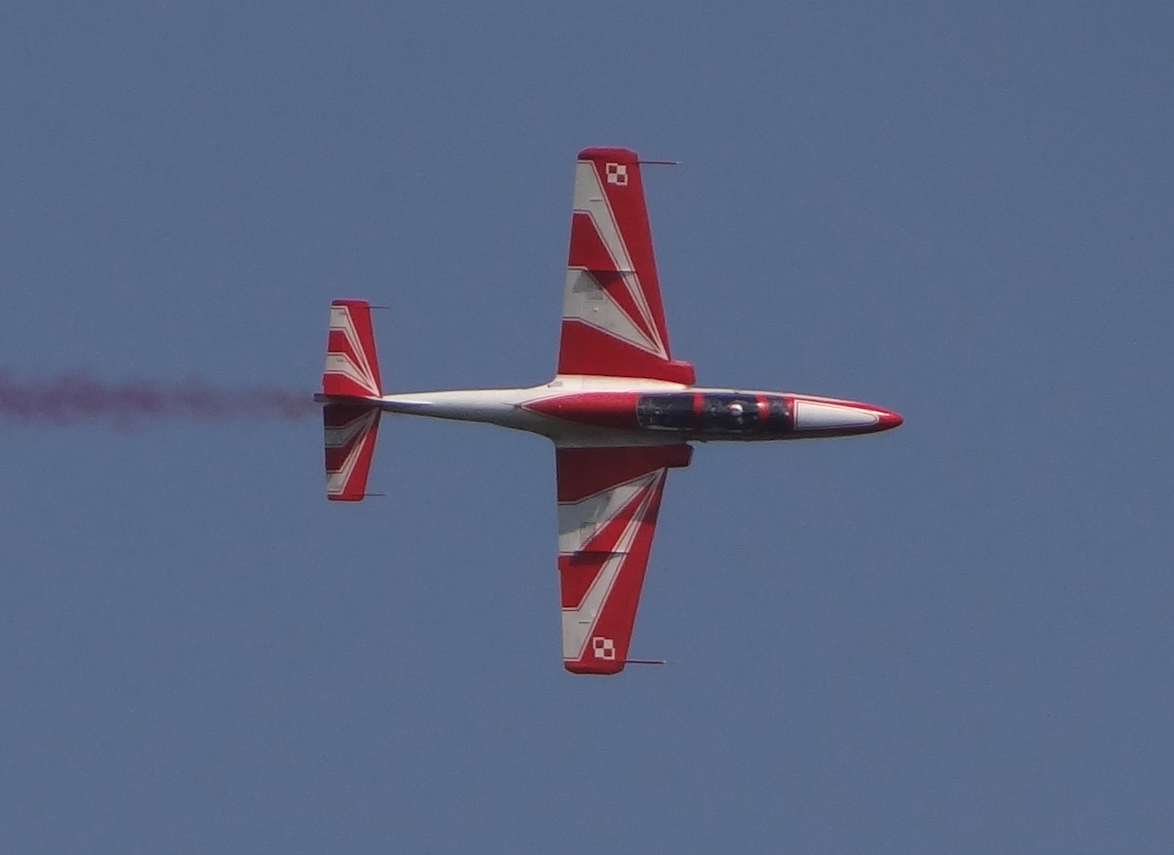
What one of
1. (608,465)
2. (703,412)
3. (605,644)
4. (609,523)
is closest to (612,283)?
(703,412)

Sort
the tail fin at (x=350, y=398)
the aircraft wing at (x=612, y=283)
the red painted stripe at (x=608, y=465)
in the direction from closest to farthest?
the tail fin at (x=350, y=398) → the aircraft wing at (x=612, y=283) → the red painted stripe at (x=608, y=465)

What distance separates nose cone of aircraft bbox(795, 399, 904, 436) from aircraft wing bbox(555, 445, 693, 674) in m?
1.91

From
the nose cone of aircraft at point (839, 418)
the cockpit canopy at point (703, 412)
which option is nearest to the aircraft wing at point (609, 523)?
the cockpit canopy at point (703, 412)

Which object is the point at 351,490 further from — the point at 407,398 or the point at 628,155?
the point at 628,155

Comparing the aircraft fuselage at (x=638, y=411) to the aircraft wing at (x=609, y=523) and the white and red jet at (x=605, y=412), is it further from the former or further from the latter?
the aircraft wing at (x=609, y=523)

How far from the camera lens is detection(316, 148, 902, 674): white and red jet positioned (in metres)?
72.7

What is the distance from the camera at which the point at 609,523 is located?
240 feet

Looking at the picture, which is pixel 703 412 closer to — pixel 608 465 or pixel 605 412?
pixel 605 412

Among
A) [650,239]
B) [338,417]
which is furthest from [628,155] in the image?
[338,417]

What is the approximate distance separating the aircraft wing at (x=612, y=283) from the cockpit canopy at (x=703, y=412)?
575 millimetres

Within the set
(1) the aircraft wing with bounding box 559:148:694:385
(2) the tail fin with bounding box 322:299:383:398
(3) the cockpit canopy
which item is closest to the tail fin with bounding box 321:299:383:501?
(2) the tail fin with bounding box 322:299:383:398

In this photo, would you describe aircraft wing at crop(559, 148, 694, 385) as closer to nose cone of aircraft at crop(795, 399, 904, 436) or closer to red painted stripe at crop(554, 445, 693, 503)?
red painted stripe at crop(554, 445, 693, 503)

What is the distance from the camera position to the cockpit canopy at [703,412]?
72.6 m

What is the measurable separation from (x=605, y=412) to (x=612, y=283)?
2.04 metres
